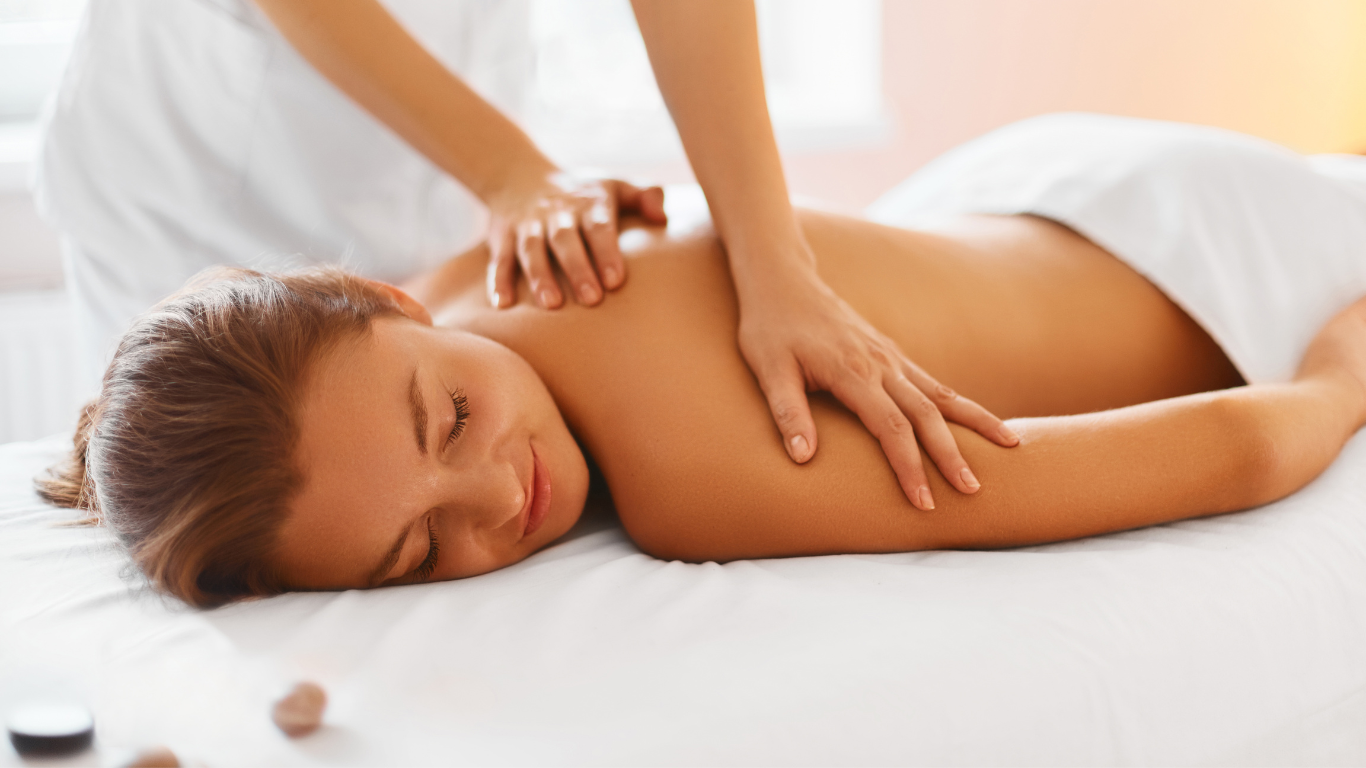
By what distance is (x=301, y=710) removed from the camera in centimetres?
62

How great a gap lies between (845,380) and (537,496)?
0.29 metres

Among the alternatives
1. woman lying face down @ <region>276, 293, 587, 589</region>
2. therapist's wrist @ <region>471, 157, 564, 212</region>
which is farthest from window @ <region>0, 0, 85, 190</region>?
woman lying face down @ <region>276, 293, 587, 589</region>

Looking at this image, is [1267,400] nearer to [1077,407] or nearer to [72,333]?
[1077,407]

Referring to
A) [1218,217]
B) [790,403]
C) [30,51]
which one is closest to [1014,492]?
[790,403]

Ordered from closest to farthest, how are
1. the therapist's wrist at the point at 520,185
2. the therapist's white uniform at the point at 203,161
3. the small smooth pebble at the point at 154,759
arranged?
the small smooth pebble at the point at 154,759 → the therapist's wrist at the point at 520,185 → the therapist's white uniform at the point at 203,161

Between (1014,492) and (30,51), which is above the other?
(30,51)

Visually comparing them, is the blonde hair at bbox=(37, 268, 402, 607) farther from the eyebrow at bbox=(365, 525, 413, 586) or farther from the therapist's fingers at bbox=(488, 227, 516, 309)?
the therapist's fingers at bbox=(488, 227, 516, 309)

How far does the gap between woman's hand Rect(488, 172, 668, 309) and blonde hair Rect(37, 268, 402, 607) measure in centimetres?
23

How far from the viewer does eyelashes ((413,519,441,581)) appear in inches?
32.9

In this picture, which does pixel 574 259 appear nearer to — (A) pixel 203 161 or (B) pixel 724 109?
(B) pixel 724 109

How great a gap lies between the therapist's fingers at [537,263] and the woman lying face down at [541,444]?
0.06 feet

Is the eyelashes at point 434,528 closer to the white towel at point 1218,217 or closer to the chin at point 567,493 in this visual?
the chin at point 567,493

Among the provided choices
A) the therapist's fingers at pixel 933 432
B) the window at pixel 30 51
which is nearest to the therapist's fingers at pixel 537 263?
the therapist's fingers at pixel 933 432

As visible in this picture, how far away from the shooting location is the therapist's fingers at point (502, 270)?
1.05 m
